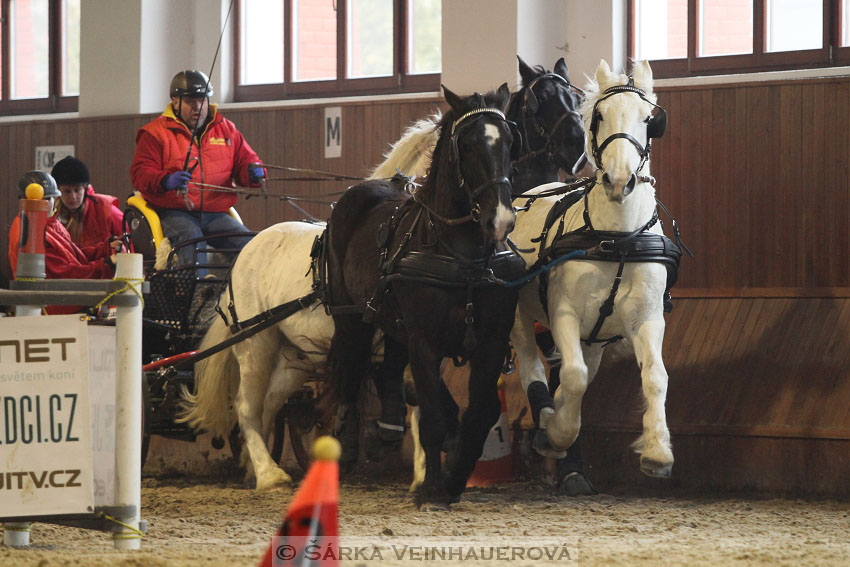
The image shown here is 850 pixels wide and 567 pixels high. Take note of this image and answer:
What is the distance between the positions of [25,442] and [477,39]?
202 inches

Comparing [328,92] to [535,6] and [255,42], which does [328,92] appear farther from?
[535,6]

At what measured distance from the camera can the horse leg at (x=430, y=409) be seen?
4953 millimetres

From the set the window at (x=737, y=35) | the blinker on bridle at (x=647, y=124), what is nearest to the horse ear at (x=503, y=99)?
the blinker on bridle at (x=647, y=124)

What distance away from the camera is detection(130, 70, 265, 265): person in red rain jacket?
6926mm

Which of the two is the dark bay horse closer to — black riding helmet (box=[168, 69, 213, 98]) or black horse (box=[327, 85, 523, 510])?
black horse (box=[327, 85, 523, 510])

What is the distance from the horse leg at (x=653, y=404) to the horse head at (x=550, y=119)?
1.25 m

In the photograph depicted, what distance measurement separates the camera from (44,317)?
13.3 feet

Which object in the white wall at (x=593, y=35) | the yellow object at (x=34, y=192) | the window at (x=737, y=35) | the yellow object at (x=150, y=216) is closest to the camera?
the yellow object at (x=34, y=192)

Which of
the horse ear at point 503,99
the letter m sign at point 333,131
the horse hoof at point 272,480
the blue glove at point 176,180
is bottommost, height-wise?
the horse hoof at point 272,480

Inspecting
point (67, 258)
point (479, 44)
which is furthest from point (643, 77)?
point (67, 258)

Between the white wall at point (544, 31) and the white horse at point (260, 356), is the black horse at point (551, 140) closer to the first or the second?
the white horse at point (260, 356)

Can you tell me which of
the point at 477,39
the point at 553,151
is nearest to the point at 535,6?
the point at 477,39

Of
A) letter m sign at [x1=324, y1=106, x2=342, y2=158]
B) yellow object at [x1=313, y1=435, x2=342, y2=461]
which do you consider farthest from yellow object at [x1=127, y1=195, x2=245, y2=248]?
yellow object at [x1=313, y1=435, x2=342, y2=461]

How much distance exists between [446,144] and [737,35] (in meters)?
3.66
